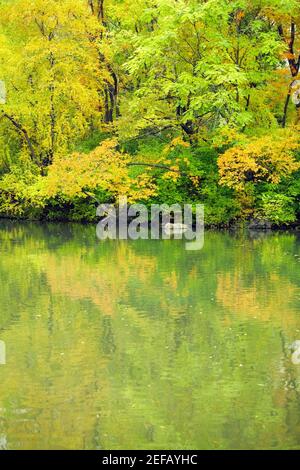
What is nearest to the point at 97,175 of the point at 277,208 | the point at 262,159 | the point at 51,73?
the point at 51,73

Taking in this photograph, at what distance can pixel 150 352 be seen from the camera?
11227mm

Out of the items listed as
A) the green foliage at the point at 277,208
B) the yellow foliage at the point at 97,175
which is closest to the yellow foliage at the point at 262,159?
the green foliage at the point at 277,208

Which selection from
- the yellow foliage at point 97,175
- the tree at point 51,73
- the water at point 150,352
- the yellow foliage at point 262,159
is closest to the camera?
the water at point 150,352

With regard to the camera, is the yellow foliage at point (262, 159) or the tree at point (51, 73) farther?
the tree at point (51, 73)

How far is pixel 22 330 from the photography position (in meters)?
12.6

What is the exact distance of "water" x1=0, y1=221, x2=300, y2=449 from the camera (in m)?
8.27

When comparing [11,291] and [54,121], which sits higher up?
[54,121]

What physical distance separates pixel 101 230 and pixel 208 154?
14.9ft

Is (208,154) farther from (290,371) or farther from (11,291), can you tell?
(290,371)

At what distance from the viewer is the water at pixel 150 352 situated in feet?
27.1

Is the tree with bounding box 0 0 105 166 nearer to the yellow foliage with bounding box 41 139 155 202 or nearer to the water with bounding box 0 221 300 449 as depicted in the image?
the yellow foliage with bounding box 41 139 155 202

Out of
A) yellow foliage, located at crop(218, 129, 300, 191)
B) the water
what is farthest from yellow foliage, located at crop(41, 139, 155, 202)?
the water

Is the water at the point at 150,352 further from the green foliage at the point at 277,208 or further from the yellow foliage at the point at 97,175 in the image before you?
the yellow foliage at the point at 97,175
